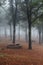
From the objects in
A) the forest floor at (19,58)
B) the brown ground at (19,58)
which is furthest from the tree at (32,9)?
the brown ground at (19,58)

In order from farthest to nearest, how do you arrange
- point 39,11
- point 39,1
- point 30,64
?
point 39,11
point 39,1
point 30,64

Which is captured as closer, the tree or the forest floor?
the forest floor

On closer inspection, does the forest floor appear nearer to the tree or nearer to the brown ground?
the brown ground

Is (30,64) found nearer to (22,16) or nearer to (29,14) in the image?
(29,14)

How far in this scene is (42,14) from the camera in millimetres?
24297

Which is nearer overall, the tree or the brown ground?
the brown ground

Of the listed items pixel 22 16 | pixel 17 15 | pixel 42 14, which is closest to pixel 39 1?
pixel 42 14

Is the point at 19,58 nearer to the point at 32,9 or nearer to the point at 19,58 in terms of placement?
the point at 19,58

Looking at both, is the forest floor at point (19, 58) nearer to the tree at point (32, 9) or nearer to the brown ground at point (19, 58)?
the brown ground at point (19, 58)

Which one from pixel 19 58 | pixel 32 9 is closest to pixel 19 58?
pixel 19 58

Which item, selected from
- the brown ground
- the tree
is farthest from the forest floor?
the tree

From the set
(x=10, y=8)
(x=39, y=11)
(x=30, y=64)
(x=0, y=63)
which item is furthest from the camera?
(x=10, y=8)

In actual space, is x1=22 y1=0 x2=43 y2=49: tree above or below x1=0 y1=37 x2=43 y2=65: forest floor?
above

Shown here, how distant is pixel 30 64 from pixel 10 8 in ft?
74.3
